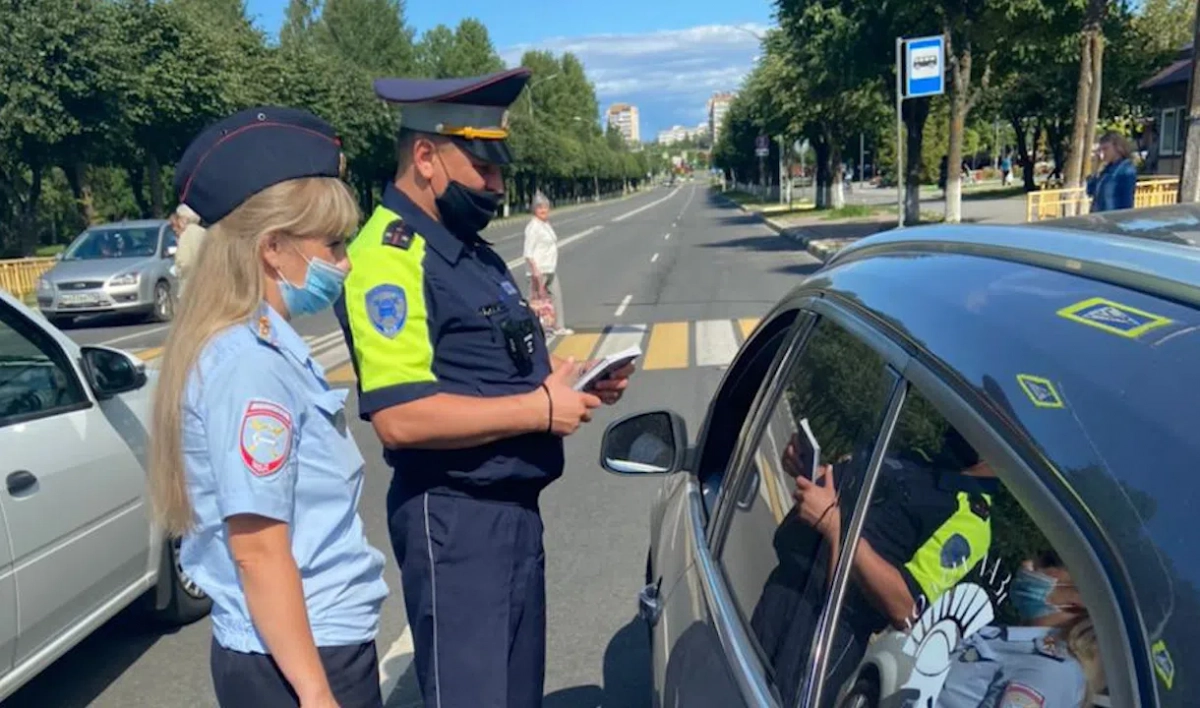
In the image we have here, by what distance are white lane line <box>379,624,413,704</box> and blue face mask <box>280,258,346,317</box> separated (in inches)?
87.0

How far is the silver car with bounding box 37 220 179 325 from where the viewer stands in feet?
54.1

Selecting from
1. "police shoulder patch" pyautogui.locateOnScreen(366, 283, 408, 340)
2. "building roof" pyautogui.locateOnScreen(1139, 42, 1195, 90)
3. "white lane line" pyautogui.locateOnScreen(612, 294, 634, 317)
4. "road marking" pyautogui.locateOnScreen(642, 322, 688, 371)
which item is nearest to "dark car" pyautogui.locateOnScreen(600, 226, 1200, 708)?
"police shoulder patch" pyautogui.locateOnScreen(366, 283, 408, 340)

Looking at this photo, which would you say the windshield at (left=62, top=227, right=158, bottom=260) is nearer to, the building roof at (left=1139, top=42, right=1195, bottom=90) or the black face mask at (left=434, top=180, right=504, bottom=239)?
the black face mask at (left=434, top=180, right=504, bottom=239)

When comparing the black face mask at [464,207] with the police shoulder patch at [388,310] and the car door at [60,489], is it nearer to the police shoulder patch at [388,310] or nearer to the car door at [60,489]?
the police shoulder patch at [388,310]

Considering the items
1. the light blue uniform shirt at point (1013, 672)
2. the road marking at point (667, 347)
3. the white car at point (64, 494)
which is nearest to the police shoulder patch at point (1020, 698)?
the light blue uniform shirt at point (1013, 672)

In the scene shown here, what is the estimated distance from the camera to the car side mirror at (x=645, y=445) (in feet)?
9.02

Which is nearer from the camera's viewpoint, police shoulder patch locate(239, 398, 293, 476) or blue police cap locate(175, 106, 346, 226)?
police shoulder patch locate(239, 398, 293, 476)

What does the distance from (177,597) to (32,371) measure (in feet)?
4.18

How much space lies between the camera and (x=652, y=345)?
1188cm

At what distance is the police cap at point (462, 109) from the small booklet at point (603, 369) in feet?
1.70

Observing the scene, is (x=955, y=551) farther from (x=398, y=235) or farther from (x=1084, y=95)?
(x=1084, y=95)

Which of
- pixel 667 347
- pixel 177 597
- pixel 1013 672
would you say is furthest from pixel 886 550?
pixel 667 347

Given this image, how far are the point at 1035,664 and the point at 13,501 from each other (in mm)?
3135

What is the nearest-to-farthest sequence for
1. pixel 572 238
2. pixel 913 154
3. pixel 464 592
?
pixel 464 592 < pixel 913 154 < pixel 572 238
